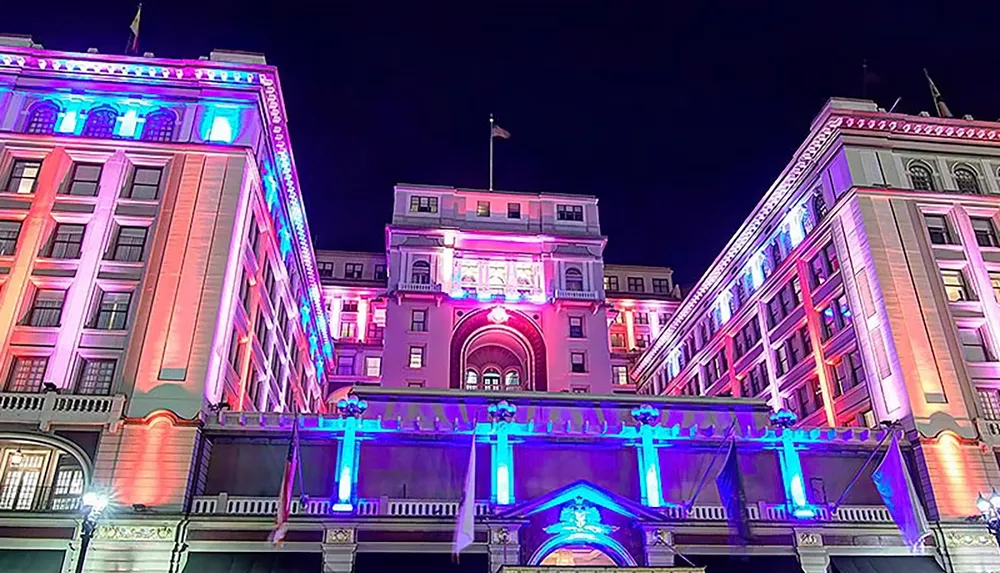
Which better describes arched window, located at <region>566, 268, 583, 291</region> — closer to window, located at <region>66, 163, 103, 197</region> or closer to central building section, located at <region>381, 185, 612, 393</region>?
central building section, located at <region>381, 185, 612, 393</region>

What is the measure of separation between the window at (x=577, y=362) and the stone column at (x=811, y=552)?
3222 cm

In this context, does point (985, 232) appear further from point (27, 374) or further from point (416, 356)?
point (27, 374)

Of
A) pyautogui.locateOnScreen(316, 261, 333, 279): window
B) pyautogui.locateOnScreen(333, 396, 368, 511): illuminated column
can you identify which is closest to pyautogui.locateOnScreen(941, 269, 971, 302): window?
pyautogui.locateOnScreen(333, 396, 368, 511): illuminated column

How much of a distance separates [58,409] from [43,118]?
62.5 feet

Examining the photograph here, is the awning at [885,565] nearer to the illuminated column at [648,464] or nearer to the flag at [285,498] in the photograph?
the illuminated column at [648,464]

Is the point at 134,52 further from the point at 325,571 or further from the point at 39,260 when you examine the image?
the point at 325,571

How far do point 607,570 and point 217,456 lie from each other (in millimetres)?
20576

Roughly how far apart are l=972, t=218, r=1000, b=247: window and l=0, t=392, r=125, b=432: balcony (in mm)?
50524

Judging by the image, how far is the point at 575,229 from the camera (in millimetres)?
74375

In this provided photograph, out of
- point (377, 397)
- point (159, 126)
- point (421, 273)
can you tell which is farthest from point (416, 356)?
point (159, 126)

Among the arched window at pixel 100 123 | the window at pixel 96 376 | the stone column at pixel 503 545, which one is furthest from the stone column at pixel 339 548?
the arched window at pixel 100 123

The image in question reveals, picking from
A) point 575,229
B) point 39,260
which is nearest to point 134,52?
point 39,260

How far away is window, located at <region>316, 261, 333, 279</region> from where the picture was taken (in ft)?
291

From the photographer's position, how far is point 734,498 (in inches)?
1337
